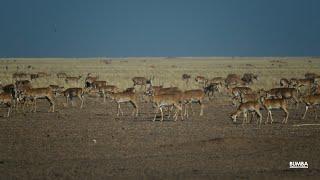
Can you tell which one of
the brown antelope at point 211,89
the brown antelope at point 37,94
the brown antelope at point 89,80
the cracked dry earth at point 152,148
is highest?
the brown antelope at point 89,80

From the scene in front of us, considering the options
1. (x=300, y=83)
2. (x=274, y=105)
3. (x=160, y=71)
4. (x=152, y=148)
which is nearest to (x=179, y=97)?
(x=274, y=105)

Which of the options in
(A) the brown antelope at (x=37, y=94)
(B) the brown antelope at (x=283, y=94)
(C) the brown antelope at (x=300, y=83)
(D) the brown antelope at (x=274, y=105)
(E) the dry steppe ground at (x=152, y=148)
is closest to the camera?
(E) the dry steppe ground at (x=152, y=148)

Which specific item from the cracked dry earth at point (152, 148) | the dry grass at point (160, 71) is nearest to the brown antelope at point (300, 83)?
the dry grass at point (160, 71)

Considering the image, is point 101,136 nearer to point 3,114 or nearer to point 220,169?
point 220,169

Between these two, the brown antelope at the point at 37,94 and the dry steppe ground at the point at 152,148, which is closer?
the dry steppe ground at the point at 152,148

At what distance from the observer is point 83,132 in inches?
888

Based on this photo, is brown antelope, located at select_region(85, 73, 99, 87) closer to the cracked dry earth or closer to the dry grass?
the dry grass

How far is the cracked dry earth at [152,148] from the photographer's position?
1481 cm

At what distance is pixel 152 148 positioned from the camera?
61.4 feet

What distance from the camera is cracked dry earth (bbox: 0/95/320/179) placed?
1481 cm

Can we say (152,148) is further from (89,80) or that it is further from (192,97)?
(89,80)

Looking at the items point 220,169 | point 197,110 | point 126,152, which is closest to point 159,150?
point 126,152

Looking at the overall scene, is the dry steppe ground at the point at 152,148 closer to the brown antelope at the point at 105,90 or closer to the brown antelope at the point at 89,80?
the brown antelope at the point at 105,90

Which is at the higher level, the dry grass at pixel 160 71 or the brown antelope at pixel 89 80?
the dry grass at pixel 160 71
